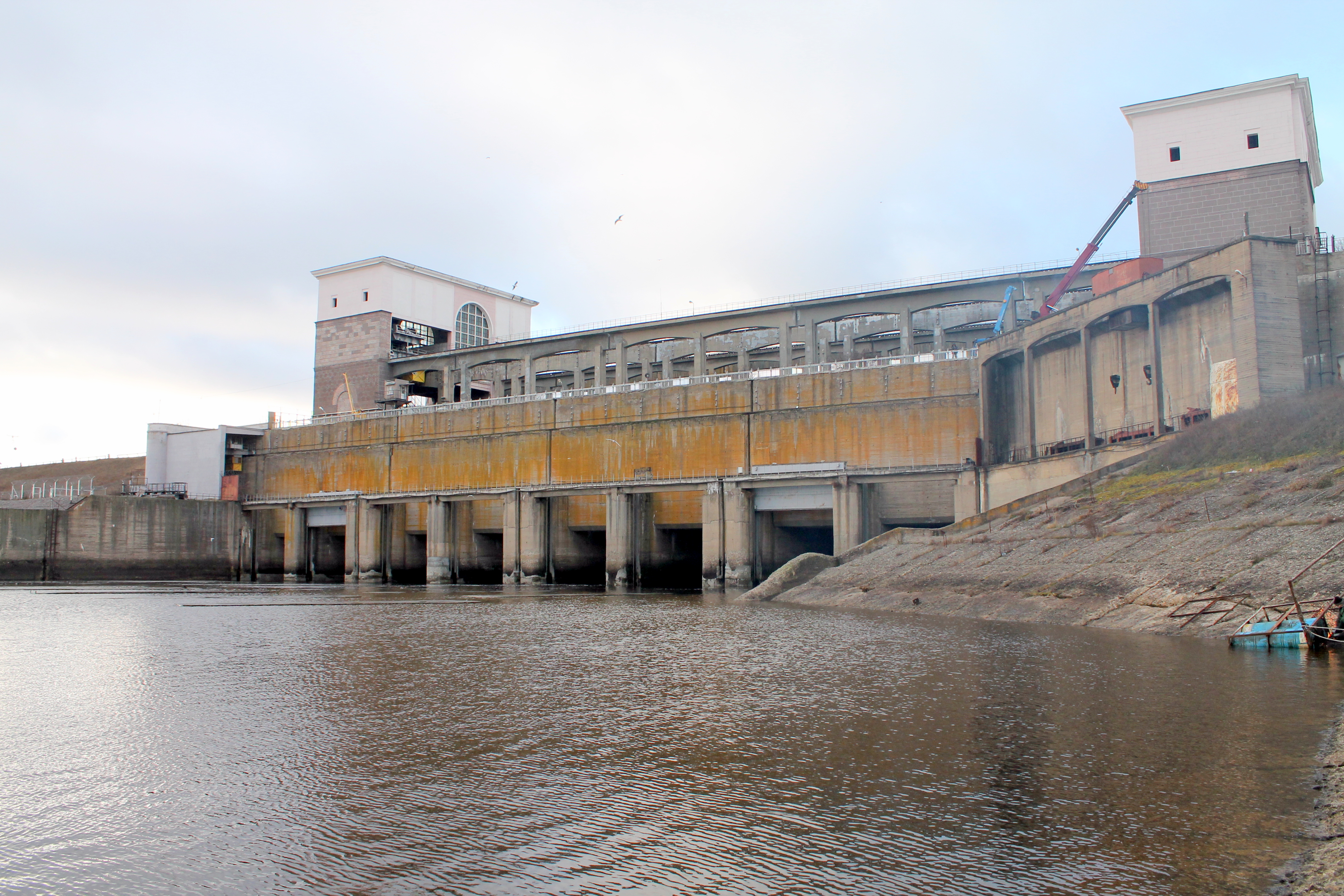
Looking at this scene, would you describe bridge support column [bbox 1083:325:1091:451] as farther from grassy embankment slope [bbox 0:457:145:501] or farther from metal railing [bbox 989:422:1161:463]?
grassy embankment slope [bbox 0:457:145:501]

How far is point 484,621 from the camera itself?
31.0m

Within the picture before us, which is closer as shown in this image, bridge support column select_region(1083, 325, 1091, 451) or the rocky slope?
the rocky slope

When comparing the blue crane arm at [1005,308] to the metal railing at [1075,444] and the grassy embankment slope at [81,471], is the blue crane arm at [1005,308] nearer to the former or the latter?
the metal railing at [1075,444]

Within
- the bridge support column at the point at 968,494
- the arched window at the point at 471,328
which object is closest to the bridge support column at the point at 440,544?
the arched window at the point at 471,328

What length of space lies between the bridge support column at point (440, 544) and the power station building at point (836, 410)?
0.72 ft

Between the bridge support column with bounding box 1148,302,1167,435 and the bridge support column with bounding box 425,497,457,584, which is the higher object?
the bridge support column with bounding box 1148,302,1167,435

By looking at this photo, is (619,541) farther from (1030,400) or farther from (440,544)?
(1030,400)

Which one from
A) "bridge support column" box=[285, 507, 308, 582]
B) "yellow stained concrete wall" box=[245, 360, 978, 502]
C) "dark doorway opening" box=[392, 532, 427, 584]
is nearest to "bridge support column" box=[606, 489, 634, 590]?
"yellow stained concrete wall" box=[245, 360, 978, 502]

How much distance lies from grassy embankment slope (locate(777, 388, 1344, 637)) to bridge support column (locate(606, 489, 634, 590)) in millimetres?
19566

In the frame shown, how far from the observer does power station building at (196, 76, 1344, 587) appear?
41.0 m

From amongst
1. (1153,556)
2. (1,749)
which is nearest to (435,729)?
(1,749)

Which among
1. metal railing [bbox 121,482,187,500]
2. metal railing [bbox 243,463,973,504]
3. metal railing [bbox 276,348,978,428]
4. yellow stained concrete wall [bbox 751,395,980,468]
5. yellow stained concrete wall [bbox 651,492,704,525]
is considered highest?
metal railing [bbox 276,348,978,428]

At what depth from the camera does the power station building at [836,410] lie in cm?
4100

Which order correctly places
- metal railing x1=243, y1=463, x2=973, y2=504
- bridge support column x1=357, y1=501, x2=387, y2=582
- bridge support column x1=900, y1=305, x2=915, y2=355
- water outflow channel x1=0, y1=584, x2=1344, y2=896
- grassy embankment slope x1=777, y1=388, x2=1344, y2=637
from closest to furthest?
water outflow channel x1=0, y1=584, x2=1344, y2=896
grassy embankment slope x1=777, y1=388, x2=1344, y2=637
metal railing x1=243, y1=463, x2=973, y2=504
bridge support column x1=900, y1=305, x2=915, y2=355
bridge support column x1=357, y1=501, x2=387, y2=582
